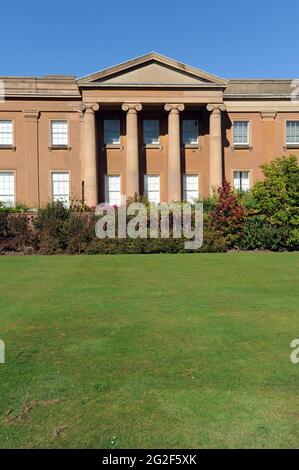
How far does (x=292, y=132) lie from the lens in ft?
116

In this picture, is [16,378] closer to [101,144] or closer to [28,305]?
[28,305]

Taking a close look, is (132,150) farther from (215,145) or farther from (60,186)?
(60,186)

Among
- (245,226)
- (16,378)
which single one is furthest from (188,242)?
(16,378)

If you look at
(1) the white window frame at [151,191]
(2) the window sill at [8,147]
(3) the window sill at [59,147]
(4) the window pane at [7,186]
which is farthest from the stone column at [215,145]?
(4) the window pane at [7,186]

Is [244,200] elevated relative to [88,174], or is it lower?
lower

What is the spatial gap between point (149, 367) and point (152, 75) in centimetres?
2939

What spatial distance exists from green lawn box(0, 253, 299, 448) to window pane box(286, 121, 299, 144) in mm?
26827

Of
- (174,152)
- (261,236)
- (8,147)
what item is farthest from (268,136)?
(8,147)

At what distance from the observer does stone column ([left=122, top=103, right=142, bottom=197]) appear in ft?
105

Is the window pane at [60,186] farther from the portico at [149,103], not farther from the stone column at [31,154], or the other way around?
the portico at [149,103]

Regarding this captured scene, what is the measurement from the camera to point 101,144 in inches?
1337

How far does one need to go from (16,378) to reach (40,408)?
0.87 m
